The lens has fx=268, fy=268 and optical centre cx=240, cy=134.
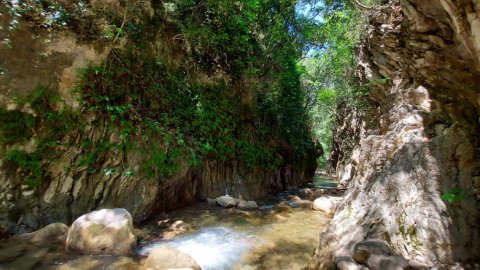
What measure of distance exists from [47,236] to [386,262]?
16.0 ft

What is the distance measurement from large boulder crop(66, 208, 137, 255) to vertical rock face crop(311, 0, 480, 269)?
9.93ft

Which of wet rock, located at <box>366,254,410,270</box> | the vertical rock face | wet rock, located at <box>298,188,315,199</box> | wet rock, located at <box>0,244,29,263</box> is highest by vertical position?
the vertical rock face

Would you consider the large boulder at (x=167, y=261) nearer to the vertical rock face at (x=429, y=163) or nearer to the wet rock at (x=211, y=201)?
the vertical rock face at (x=429, y=163)

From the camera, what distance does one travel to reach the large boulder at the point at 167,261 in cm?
371

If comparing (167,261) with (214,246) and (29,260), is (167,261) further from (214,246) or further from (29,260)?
(29,260)

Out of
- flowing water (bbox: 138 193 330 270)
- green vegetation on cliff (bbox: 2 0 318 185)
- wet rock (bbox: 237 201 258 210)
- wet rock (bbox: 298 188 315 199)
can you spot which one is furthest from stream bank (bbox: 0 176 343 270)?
wet rock (bbox: 298 188 315 199)

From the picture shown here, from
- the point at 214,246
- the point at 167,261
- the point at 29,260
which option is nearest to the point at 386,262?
the point at 167,261

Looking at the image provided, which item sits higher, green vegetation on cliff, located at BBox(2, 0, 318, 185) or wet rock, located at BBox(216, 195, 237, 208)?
green vegetation on cliff, located at BBox(2, 0, 318, 185)

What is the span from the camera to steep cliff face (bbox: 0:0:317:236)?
15.5 feet

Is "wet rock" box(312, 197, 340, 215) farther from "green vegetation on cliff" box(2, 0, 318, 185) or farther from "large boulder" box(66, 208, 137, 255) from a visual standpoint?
"large boulder" box(66, 208, 137, 255)

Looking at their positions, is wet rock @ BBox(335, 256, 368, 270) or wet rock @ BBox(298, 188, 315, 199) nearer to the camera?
wet rock @ BBox(335, 256, 368, 270)

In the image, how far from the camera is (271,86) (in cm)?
1123

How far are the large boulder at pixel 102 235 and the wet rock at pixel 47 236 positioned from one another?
24cm

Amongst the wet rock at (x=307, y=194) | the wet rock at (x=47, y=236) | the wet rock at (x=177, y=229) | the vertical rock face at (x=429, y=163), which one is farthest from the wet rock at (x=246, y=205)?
the wet rock at (x=47, y=236)
